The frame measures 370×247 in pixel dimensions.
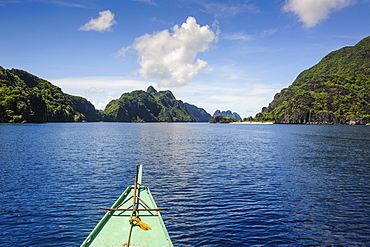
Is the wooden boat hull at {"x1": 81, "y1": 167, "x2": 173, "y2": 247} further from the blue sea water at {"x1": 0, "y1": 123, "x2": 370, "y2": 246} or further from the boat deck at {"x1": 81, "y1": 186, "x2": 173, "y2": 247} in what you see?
the blue sea water at {"x1": 0, "y1": 123, "x2": 370, "y2": 246}

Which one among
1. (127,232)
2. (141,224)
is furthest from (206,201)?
(127,232)

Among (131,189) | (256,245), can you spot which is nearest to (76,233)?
(131,189)

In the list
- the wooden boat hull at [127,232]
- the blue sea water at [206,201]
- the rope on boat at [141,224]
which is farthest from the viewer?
the blue sea water at [206,201]

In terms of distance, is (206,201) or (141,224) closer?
(141,224)

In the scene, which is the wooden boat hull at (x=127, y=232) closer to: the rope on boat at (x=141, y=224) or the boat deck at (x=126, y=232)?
the boat deck at (x=126, y=232)

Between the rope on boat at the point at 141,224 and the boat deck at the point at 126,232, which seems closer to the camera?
the boat deck at the point at 126,232

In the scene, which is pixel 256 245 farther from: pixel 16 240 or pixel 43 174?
pixel 43 174

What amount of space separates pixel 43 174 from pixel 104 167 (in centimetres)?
897

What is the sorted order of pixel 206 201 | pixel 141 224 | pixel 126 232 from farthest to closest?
pixel 206 201, pixel 141 224, pixel 126 232

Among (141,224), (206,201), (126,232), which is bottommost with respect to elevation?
(206,201)

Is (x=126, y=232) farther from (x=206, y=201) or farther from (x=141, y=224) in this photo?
(x=206, y=201)

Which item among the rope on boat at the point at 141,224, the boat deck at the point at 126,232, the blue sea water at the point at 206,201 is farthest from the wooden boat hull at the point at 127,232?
the blue sea water at the point at 206,201

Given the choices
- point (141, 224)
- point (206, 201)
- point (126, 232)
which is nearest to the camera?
point (126, 232)

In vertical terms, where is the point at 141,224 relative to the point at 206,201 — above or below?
above
